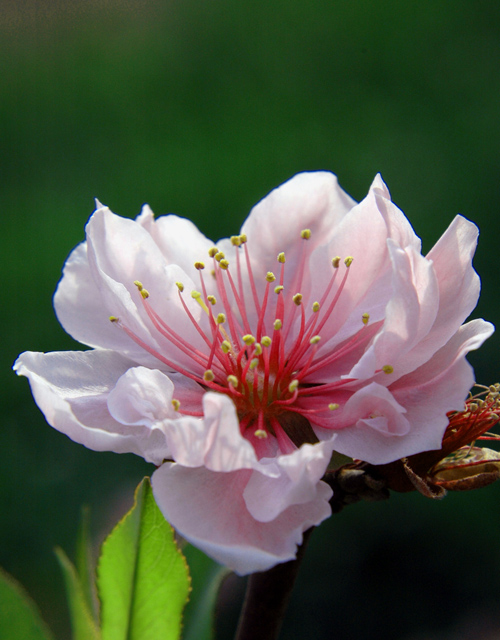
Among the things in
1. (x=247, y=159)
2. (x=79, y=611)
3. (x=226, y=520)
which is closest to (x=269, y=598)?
(x=226, y=520)

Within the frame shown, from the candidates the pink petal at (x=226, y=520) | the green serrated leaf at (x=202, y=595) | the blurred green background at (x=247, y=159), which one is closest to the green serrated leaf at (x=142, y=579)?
the pink petal at (x=226, y=520)

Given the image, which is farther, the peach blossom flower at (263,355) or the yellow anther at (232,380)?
the yellow anther at (232,380)

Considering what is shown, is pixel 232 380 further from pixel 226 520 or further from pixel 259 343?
pixel 226 520

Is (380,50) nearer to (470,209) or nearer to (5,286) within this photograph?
(470,209)

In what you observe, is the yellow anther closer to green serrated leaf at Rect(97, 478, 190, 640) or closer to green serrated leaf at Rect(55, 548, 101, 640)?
green serrated leaf at Rect(97, 478, 190, 640)

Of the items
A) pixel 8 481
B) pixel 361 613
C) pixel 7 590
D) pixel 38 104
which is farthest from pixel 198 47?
pixel 7 590

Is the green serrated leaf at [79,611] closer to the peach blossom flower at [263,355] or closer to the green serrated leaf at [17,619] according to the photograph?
the green serrated leaf at [17,619]

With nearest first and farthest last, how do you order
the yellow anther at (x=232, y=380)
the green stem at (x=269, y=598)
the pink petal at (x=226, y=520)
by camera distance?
the pink petal at (x=226, y=520), the green stem at (x=269, y=598), the yellow anther at (x=232, y=380)

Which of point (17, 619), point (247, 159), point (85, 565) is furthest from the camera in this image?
point (247, 159)
